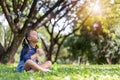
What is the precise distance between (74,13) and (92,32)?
14220 millimetres

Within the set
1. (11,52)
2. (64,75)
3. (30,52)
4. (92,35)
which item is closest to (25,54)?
(30,52)

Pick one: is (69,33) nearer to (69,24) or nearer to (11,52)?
(69,24)

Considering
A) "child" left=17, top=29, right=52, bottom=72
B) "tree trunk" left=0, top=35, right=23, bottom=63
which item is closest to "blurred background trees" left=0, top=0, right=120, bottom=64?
"tree trunk" left=0, top=35, right=23, bottom=63

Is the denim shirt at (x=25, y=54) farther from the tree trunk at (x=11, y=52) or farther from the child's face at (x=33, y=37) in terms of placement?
the tree trunk at (x=11, y=52)

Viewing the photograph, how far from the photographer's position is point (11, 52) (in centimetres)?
1864

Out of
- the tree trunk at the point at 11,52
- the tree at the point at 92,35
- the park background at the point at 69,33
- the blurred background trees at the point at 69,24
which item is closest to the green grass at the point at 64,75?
the park background at the point at 69,33

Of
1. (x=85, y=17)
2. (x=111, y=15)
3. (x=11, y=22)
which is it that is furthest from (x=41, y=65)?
(x=85, y=17)

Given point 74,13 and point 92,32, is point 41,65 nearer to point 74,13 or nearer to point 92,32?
point 74,13

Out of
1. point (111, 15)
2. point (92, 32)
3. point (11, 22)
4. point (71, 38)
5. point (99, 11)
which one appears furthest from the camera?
point (71, 38)

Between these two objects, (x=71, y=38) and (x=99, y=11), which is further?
(x=71, y=38)

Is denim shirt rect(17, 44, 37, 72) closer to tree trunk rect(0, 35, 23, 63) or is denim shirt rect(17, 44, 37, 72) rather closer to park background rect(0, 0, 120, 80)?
park background rect(0, 0, 120, 80)

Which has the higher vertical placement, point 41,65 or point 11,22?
point 11,22

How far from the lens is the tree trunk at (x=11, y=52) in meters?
18.4

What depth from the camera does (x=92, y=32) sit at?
4138 cm
